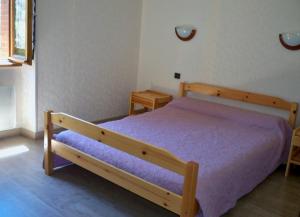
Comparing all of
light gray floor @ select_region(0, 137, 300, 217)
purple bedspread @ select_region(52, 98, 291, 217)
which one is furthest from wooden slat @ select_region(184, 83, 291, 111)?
light gray floor @ select_region(0, 137, 300, 217)

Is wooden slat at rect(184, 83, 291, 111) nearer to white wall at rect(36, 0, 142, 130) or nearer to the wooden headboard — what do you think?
the wooden headboard

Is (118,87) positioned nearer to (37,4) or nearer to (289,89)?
(37,4)

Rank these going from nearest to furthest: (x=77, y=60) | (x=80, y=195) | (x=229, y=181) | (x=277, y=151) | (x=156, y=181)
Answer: (x=156, y=181)
(x=229, y=181)
(x=80, y=195)
(x=277, y=151)
(x=77, y=60)

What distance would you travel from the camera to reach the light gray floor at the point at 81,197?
8.21 feet

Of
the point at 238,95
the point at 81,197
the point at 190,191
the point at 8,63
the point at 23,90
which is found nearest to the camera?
the point at 190,191

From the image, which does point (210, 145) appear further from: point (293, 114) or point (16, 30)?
point (16, 30)

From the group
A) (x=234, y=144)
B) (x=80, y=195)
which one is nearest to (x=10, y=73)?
(x=80, y=195)

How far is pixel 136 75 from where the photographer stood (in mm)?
5020

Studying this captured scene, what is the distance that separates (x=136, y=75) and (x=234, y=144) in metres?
2.36

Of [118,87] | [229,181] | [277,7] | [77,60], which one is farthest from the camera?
[118,87]

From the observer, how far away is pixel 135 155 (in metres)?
2.31

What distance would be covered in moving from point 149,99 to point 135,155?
2.12 metres

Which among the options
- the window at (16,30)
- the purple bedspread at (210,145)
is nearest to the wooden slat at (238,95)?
the purple bedspread at (210,145)

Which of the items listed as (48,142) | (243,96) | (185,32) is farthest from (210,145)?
(185,32)
